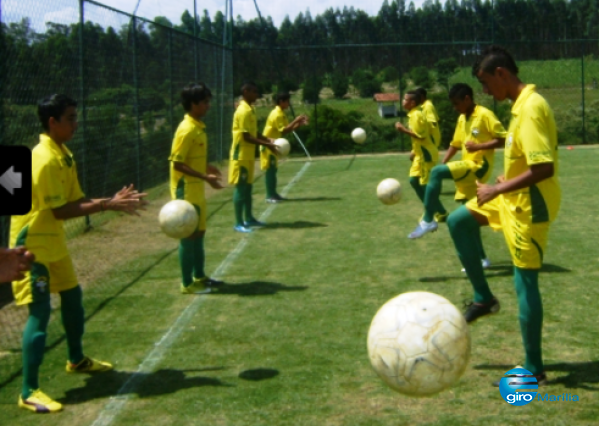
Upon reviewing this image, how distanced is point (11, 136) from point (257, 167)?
1286 centimetres

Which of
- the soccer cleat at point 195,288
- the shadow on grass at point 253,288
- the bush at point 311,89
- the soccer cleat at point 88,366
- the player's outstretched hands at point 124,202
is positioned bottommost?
the soccer cleat at point 88,366

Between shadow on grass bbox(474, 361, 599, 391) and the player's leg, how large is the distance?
2.13 feet

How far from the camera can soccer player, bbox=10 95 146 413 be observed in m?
5.37

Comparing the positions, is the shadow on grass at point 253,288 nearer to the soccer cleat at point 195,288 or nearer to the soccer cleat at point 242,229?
the soccer cleat at point 195,288

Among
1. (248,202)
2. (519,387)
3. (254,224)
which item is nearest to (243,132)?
(248,202)

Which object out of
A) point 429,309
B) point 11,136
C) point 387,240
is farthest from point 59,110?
point 387,240

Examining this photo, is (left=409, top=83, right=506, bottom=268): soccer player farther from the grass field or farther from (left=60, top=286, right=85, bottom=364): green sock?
(left=60, top=286, right=85, bottom=364): green sock

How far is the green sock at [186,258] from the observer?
824 cm

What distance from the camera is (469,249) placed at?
6492 millimetres

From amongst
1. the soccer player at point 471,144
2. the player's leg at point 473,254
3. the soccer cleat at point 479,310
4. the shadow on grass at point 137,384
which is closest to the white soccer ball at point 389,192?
the soccer player at point 471,144

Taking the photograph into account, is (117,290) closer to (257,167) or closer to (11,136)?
(11,136)

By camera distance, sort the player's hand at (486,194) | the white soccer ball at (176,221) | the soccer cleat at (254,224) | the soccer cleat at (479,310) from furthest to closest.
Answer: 1. the soccer cleat at (254,224)
2. the white soccer ball at (176,221)
3. the soccer cleat at (479,310)
4. the player's hand at (486,194)

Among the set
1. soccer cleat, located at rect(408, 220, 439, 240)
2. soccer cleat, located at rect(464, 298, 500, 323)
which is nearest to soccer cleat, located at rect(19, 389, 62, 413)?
soccer cleat, located at rect(464, 298, 500, 323)

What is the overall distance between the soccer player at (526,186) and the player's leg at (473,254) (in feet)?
3.08
